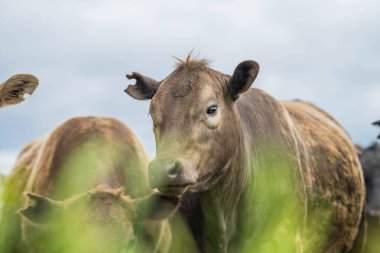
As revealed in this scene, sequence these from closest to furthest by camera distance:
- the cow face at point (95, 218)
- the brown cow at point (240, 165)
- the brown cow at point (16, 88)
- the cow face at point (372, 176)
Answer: the brown cow at point (240, 165) → the cow face at point (95, 218) → the brown cow at point (16, 88) → the cow face at point (372, 176)

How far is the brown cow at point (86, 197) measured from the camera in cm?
830

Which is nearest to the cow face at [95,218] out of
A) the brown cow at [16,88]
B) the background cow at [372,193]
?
the brown cow at [16,88]

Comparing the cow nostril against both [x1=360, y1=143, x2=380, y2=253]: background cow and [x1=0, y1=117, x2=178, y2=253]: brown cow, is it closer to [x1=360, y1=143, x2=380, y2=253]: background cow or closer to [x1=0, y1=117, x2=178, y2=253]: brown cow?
[x1=0, y1=117, x2=178, y2=253]: brown cow

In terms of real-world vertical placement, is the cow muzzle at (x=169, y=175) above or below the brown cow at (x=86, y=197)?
above

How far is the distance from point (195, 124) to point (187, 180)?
1.99ft

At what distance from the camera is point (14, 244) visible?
32.7 feet

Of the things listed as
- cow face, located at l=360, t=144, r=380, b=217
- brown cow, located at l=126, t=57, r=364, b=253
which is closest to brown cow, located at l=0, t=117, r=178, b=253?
brown cow, located at l=126, t=57, r=364, b=253

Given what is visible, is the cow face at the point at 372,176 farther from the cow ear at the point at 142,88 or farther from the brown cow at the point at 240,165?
the cow ear at the point at 142,88

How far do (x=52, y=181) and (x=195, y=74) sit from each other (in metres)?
2.62

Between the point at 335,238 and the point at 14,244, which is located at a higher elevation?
the point at 14,244

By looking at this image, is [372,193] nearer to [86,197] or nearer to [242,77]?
[242,77]

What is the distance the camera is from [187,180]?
7250 millimetres

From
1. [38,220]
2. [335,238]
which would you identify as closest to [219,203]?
[38,220]

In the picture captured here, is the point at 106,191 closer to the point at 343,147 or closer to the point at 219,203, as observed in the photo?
the point at 219,203
